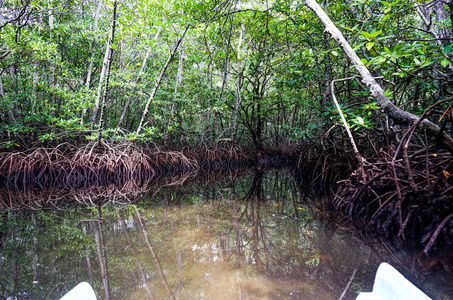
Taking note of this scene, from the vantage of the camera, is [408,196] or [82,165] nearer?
[408,196]

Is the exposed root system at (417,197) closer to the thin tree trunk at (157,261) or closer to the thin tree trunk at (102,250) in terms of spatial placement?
the thin tree trunk at (157,261)

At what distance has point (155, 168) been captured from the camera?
7734 mm

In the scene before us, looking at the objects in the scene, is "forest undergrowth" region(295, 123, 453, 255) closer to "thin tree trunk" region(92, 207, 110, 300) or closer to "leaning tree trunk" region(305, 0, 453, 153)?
"leaning tree trunk" region(305, 0, 453, 153)

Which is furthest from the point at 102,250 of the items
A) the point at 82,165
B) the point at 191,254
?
the point at 82,165

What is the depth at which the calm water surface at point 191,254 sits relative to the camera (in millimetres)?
1684

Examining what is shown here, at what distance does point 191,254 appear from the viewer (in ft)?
7.32

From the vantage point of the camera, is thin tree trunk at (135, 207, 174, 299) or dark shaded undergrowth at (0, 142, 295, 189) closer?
thin tree trunk at (135, 207, 174, 299)

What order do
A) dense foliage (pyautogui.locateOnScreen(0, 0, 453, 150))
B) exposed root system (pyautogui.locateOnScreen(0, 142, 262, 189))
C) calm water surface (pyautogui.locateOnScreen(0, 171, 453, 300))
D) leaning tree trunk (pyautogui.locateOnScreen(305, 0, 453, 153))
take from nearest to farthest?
calm water surface (pyautogui.locateOnScreen(0, 171, 453, 300)) < leaning tree trunk (pyautogui.locateOnScreen(305, 0, 453, 153)) < dense foliage (pyautogui.locateOnScreen(0, 0, 453, 150)) < exposed root system (pyautogui.locateOnScreen(0, 142, 262, 189))

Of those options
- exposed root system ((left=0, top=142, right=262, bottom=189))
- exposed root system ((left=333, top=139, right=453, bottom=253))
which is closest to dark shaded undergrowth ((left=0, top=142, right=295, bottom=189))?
exposed root system ((left=0, top=142, right=262, bottom=189))

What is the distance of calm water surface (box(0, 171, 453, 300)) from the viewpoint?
168cm

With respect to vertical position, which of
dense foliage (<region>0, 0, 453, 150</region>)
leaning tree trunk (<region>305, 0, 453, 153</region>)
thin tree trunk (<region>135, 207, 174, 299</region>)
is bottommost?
thin tree trunk (<region>135, 207, 174, 299</region>)

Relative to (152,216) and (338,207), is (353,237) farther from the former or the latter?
(152,216)

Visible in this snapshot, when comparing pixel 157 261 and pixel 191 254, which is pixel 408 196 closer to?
pixel 191 254

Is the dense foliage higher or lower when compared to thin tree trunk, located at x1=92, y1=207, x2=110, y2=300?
higher
